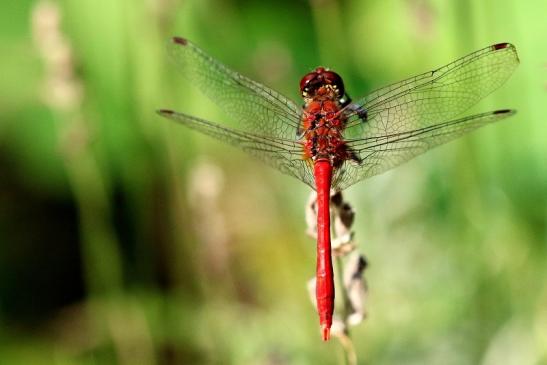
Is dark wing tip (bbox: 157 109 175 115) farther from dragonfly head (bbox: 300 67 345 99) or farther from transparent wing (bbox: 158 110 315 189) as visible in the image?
dragonfly head (bbox: 300 67 345 99)

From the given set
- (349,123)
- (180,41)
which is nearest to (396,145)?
(349,123)

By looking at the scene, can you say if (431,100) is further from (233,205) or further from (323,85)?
(233,205)

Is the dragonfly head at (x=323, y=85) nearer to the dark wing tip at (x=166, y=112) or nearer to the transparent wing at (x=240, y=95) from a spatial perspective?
the transparent wing at (x=240, y=95)

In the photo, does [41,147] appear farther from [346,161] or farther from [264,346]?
[346,161]

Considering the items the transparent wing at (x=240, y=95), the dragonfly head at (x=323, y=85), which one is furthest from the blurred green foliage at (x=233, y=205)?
the dragonfly head at (x=323, y=85)

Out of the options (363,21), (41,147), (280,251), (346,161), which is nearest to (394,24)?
(363,21)
